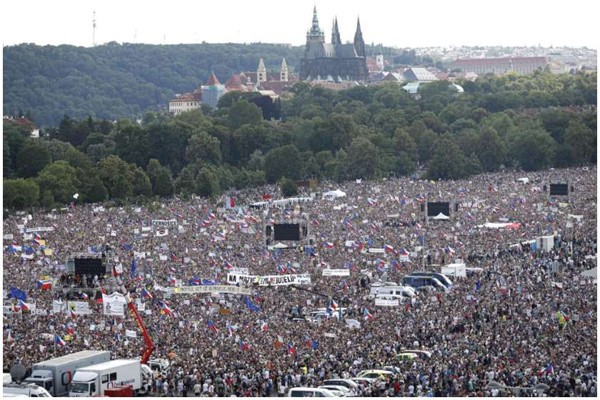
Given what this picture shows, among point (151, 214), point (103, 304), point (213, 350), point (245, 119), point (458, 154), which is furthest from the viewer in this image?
point (245, 119)

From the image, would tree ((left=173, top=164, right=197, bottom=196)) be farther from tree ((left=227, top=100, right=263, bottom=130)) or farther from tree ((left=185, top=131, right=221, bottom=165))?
tree ((left=227, top=100, right=263, bottom=130))

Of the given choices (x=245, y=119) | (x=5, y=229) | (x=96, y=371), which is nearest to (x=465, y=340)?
(x=96, y=371)

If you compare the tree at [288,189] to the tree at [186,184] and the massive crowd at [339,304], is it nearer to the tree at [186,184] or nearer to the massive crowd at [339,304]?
the tree at [186,184]

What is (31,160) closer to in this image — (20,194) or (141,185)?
(141,185)

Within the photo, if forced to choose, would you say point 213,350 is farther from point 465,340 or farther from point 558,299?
point 558,299

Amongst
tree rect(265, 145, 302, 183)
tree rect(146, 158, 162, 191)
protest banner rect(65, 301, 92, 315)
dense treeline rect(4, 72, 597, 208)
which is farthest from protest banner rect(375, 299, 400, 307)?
tree rect(265, 145, 302, 183)

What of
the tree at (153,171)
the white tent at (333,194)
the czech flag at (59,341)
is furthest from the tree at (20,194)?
the czech flag at (59,341)
